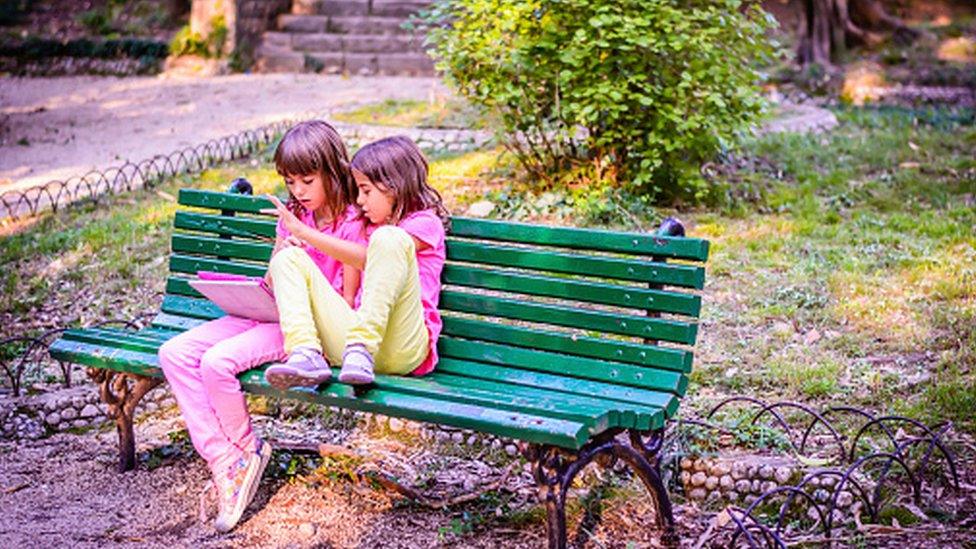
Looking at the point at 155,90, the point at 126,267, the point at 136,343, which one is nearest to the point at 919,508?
the point at 136,343

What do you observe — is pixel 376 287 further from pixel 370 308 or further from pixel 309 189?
pixel 309 189

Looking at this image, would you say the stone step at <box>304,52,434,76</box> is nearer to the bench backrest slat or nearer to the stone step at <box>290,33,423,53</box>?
the stone step at <box>290,33,423,53</box>

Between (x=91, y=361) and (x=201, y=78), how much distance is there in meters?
10.9

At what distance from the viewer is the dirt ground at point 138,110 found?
35.1ft

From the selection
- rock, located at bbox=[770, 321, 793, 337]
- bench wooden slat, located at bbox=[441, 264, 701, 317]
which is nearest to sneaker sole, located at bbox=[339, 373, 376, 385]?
bench wooden slat, located at bbox=[441, 264, 701, 317]

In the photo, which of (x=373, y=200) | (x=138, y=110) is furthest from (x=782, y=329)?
(x=138, y=110)

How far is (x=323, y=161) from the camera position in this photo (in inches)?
175

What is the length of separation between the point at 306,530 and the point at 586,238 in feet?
4.70

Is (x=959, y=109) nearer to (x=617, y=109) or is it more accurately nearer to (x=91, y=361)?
(x=617, y=109)

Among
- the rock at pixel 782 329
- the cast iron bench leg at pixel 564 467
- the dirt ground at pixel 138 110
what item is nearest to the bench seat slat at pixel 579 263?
the cast iron bench leg at pixel 564 467

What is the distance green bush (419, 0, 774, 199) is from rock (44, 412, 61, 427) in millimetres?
3395

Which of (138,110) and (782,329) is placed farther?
(138,110)

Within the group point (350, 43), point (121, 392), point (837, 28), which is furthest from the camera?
point (837, 28)

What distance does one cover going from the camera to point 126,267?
23.7 feet
